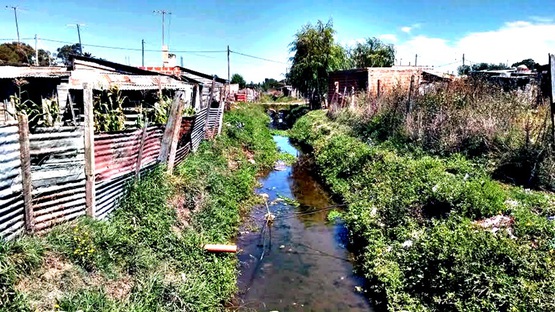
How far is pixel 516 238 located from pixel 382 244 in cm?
212

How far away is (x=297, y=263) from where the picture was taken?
25.2 feet

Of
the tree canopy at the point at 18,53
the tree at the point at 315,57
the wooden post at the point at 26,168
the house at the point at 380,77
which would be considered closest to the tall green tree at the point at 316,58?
the tree at the point at 315,57

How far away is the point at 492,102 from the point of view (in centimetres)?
1083

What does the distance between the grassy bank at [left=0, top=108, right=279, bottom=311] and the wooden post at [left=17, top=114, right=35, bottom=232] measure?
0.84 feet

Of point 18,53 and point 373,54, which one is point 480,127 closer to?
point 373,54

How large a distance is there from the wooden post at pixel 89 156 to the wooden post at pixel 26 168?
86 centimetres

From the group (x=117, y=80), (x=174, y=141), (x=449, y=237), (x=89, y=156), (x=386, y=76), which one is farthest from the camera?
(x=386, y=76)

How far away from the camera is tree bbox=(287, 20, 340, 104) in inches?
1277

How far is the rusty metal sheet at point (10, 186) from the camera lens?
4059 mm

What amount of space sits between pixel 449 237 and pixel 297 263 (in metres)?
2.75

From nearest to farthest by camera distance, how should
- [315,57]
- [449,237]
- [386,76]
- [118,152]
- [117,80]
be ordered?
[449,237]
[118,152]
[117,80]
[386,76]
[315,57]

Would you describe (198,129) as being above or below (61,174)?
above

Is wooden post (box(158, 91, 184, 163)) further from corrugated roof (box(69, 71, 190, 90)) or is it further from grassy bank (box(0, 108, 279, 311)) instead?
corrugated roof (box(69, 71, 190, 90))

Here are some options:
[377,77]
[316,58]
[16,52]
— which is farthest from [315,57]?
[16,52]
